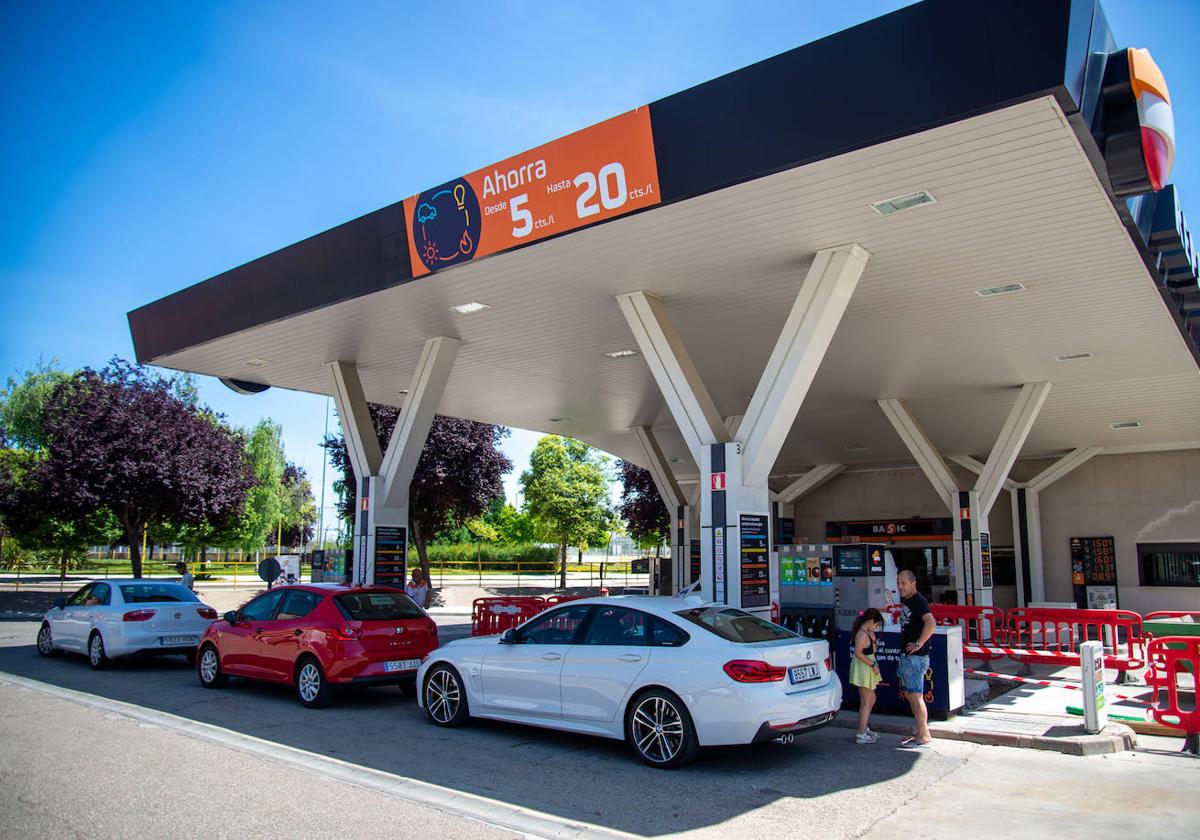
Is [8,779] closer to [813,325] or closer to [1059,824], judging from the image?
[1059,824]

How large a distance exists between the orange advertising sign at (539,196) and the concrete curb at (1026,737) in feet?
18.5

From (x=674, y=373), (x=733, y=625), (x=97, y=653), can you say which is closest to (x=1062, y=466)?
(x=674, y=373)

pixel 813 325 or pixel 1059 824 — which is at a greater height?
pixel 813 325

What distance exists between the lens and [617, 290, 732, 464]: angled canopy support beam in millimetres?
10945

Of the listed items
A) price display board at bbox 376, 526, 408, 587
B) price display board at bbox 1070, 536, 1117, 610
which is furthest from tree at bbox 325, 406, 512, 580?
price display board at bbox 1070, 536, 1117, 610

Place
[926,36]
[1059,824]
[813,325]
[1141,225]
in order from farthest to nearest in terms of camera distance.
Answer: [813,325] < [1141,225] < [926,36] < [1059,824]

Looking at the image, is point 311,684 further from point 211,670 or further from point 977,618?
point 977,618

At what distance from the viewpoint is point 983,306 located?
39.9ft

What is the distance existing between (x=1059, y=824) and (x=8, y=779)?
7263 millimetres

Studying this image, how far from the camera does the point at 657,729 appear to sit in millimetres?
6938

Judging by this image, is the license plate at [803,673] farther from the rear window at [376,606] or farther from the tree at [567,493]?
the tree at [567,493]

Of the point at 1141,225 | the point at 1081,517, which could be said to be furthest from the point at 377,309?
the point at 1081,517

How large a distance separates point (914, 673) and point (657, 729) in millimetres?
2628

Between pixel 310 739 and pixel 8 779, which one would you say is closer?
pixel 8 779
